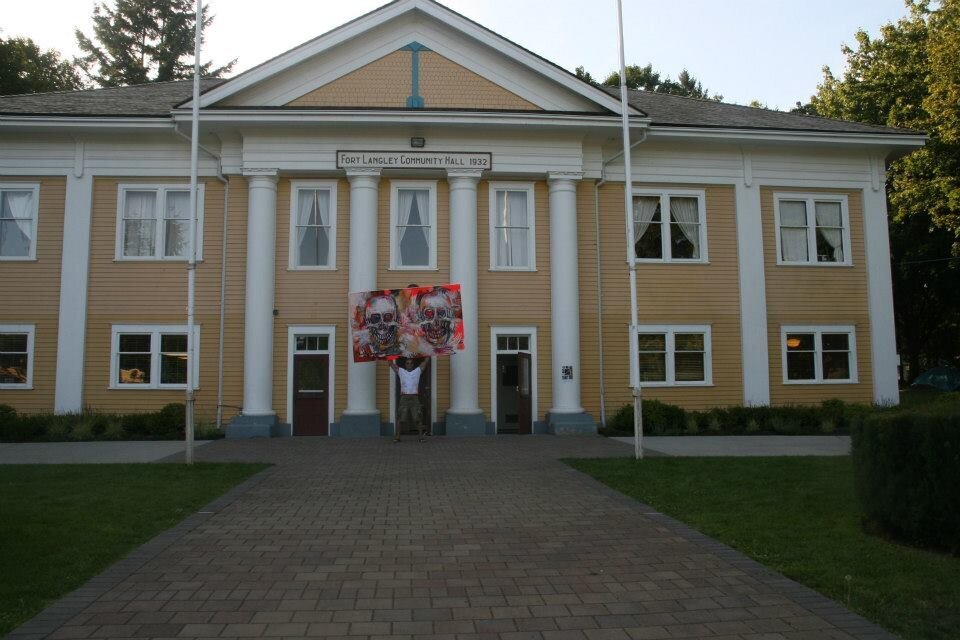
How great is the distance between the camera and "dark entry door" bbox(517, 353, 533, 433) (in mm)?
20047

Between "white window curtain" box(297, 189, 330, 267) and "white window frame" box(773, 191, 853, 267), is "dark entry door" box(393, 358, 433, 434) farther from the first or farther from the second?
"white window frame" box(773, 191, 853, 267)

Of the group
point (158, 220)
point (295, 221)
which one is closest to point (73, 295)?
point (158, 220)

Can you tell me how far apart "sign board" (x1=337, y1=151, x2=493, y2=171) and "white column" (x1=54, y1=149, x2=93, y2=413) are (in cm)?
705

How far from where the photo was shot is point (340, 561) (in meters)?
6.59

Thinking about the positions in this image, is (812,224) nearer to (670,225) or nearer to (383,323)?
(670,225)

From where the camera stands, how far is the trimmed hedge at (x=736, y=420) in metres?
19.3

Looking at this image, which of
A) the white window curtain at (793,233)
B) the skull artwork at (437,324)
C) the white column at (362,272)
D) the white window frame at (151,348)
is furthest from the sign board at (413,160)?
the white window curtain at (793,233)

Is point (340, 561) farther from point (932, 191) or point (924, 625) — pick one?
point (932, 191)

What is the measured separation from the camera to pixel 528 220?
67.8 ft

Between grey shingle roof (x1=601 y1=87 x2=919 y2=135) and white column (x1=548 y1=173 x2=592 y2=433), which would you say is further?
grey shingle roof (x1=601 y1=87 x2=919 y2=135)

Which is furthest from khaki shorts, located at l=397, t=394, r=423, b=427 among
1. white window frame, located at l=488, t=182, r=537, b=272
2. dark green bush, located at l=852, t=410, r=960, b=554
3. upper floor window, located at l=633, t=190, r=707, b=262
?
dark green bush, located at l=852, t=410, r=960, b=554

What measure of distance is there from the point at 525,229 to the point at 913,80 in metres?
21.7

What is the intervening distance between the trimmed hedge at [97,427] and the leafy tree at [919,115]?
28.5 meters

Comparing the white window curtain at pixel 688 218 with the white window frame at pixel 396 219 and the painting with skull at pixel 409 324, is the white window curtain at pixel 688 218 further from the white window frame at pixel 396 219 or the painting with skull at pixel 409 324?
the painting with skull at pixel 409 324
